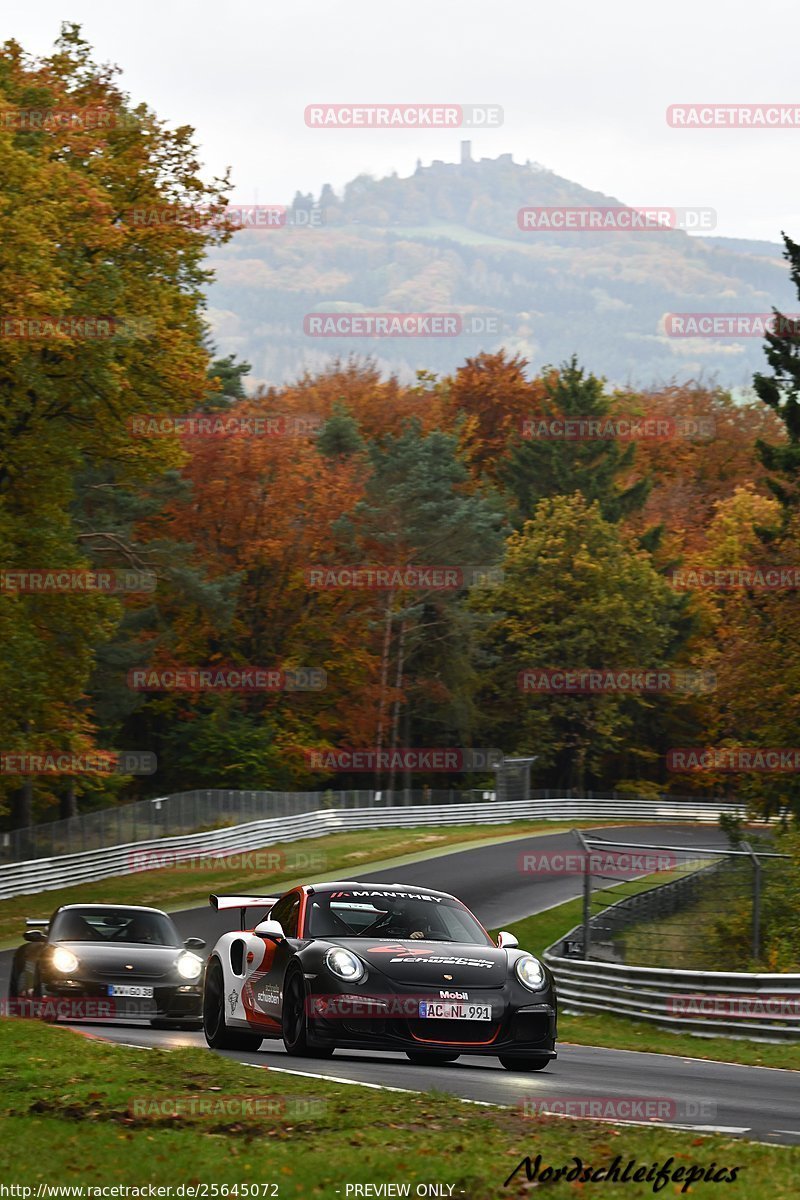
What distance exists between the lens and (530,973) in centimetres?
1288

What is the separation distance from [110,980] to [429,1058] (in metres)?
4.91

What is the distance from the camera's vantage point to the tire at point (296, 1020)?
12.8 meters

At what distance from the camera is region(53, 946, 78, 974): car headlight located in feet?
58.0

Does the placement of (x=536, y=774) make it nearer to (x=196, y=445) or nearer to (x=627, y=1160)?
(x=196, y=445)

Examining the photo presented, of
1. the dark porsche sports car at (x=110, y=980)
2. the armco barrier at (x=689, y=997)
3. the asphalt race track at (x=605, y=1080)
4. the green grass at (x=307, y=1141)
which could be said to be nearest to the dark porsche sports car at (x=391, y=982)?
the asphalt race track at (x=605, y=1080)

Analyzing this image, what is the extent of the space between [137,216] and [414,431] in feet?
124

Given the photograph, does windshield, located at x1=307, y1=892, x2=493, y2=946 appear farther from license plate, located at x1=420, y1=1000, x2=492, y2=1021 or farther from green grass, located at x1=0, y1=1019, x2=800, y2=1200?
green grass, located at x1=0, y1=1019, x2=800, y2=1200

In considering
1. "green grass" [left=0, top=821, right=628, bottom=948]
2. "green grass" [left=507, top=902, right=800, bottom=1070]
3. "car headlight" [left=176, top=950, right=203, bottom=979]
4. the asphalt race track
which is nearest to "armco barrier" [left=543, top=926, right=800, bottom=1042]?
"green grass" [left=507, top=902, right=800, bottom=1070]

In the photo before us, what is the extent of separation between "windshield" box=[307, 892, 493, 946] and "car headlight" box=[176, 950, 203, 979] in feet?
14.9

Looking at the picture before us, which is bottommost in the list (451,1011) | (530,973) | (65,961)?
(65,961)

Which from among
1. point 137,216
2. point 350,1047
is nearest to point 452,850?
point 137,216

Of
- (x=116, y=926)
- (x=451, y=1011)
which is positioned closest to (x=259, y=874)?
(x=116, y=926)

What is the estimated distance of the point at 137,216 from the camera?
38.2 meters

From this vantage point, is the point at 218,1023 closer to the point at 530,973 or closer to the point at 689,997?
the point at 530,973
